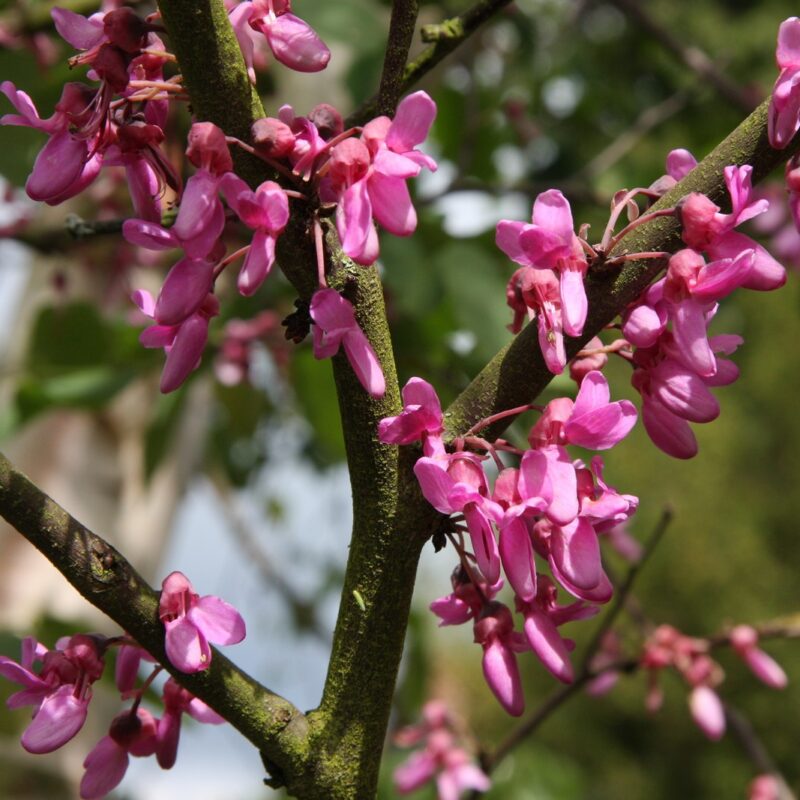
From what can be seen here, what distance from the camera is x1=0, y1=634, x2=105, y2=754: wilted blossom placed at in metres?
0.53

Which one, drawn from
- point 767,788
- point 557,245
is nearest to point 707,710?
point 767,788

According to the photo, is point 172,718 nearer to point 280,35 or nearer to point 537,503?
point 537,503

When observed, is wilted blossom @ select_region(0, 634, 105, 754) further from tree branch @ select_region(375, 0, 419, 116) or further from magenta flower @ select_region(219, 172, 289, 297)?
tree branch @ select_region(375, 0, 419, 116)

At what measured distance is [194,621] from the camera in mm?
512

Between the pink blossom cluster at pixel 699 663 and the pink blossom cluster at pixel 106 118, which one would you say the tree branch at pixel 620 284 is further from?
the pink blossom cluster at pixel 699 663

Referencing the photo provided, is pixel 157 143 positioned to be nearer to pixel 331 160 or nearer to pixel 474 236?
pixel 331 160

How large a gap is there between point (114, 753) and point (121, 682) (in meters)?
0.04

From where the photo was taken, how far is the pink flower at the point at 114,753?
0.57m

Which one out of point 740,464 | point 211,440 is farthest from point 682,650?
point 740,464

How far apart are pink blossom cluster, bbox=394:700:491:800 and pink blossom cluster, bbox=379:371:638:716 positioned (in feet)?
2.73

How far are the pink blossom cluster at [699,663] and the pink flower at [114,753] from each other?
3.01ft

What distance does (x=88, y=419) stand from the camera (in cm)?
228

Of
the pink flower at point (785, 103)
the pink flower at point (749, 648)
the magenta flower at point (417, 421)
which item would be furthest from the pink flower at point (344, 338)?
the pink flower at point (749, 648)

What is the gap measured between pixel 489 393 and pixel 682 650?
3.24 feet
